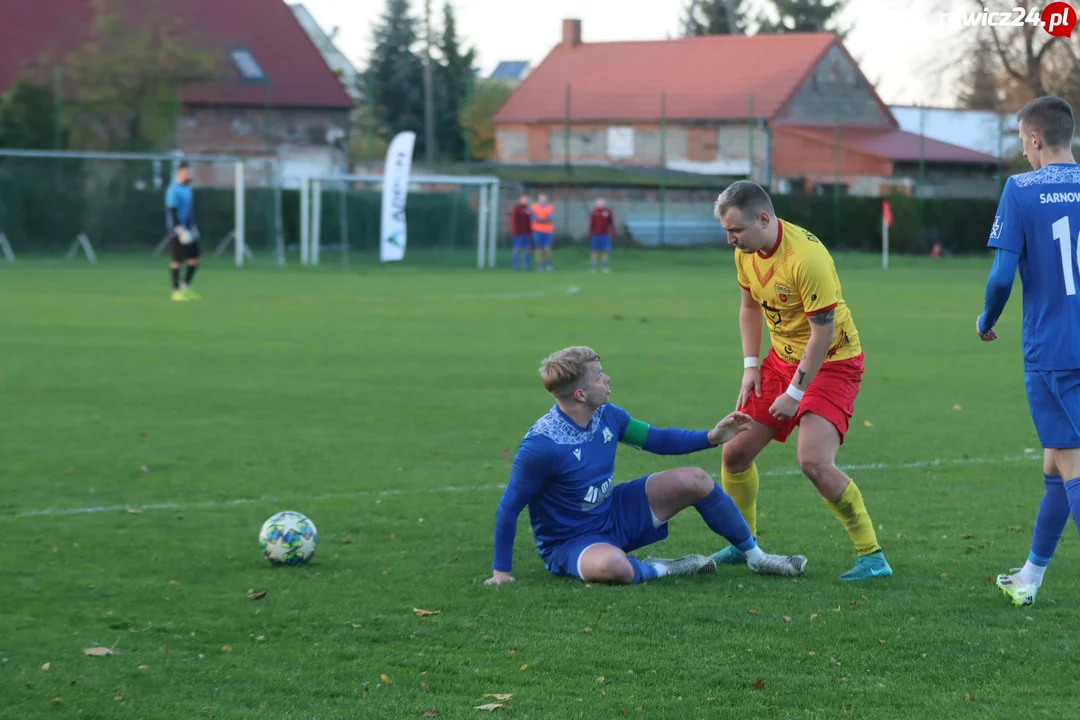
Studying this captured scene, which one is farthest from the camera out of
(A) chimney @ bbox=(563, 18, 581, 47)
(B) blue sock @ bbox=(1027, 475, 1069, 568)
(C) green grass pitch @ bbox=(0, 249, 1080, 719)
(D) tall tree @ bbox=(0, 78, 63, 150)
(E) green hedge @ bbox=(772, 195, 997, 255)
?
(A) chimney @ bbox=(563, 18, 581, 47)

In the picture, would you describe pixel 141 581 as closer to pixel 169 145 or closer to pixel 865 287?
pixel 865 287

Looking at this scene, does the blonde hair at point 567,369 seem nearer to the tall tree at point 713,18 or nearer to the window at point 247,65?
the window at point 247,65

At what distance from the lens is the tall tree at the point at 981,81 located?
46.8m

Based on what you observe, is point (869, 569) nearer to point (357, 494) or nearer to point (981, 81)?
point (357, 494)

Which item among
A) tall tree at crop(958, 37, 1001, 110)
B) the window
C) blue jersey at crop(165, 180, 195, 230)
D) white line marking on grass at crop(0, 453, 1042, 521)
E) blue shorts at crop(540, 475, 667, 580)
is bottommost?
white line marking on grass at crop(0, 453, 1042, 521)

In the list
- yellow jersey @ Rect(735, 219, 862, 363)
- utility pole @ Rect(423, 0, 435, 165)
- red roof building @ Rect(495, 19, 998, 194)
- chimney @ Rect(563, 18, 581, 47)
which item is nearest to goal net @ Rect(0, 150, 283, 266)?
red roof building @ Rect(495, 19, 998, 194)

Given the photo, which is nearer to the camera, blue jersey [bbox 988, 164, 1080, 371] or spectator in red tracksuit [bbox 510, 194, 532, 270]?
blue jersey [bbox 988, 164, 1080, 371]

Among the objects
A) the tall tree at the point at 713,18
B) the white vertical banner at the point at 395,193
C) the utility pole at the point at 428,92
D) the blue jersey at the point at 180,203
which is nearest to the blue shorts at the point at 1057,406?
the blue jersey at the point at 180,203

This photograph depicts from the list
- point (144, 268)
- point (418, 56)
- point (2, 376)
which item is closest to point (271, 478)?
point (2, 376)

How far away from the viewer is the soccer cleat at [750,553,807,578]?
621 cm

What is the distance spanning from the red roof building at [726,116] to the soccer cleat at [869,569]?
44.5m

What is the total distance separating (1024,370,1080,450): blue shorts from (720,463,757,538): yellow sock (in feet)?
5.35

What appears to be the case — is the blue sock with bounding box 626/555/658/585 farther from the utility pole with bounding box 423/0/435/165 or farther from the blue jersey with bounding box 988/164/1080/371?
the utility pole with bounding box 423/0/435/165

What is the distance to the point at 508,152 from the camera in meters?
61.8
